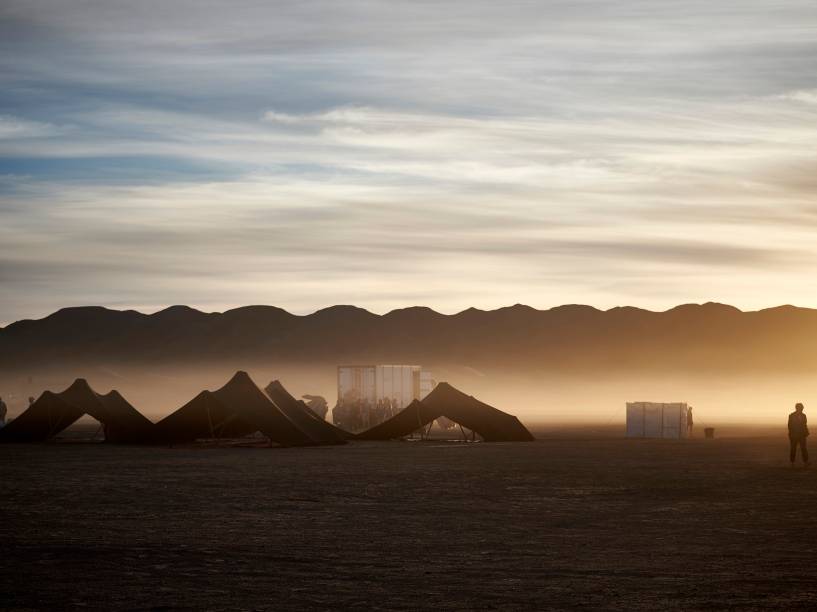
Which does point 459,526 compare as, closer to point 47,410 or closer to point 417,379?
point 47,410

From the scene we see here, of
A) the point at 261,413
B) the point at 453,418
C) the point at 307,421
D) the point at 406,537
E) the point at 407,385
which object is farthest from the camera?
the point at 407,385

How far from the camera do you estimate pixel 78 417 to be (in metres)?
55.9

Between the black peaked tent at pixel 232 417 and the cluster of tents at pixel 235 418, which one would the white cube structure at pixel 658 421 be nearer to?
the cluster of tents at pixel 235 418

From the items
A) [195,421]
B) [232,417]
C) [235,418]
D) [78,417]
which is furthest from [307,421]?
[78,417]

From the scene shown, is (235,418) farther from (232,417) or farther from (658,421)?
(658,421)

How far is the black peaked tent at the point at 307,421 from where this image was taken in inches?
2110

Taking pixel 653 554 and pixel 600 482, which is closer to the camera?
pixel 653 554

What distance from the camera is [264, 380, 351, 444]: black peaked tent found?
5359cm

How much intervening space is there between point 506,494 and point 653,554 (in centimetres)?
1009

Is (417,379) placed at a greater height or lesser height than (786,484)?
greater

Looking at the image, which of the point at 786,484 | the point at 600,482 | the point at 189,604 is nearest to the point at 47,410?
the point at 600,482

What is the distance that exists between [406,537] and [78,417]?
39.2m

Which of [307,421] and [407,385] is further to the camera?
[407,385]

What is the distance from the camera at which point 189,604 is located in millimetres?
13766
